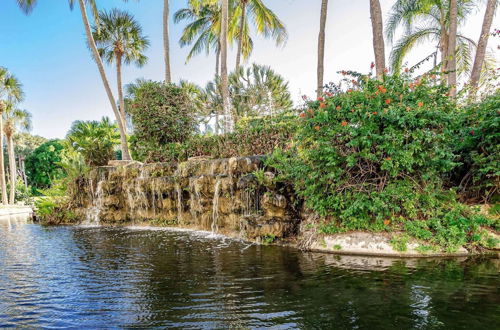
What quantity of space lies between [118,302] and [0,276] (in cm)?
278

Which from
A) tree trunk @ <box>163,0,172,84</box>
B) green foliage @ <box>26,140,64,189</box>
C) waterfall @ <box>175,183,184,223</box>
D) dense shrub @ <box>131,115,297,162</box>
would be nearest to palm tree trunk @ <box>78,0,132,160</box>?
dense shrub @ <box>131,115,297,162</box>

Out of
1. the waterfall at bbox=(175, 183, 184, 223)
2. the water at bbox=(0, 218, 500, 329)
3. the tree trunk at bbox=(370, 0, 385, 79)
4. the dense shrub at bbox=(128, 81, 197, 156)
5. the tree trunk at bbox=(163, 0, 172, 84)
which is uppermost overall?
the tree trunk at bbox=(163, 0, 172, 84)

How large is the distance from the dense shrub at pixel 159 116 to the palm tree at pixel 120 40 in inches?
269

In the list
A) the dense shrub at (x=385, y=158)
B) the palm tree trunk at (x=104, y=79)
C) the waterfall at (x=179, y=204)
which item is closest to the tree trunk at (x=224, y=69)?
the waterfall at (x=179, y=204)

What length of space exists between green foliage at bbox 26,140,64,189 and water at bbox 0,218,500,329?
135 feet

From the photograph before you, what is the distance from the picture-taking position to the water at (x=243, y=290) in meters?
3.50

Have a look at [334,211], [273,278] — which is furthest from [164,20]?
[273,278]

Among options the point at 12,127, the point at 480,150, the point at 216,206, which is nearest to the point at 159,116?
the point at 216,206

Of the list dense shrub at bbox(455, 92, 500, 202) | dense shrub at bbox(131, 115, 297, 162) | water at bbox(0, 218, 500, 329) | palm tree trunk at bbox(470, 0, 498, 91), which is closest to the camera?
water at bbox(0, 218, 500, 329)

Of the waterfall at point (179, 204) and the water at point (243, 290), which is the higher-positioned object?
the waterfall at point (179, 204)

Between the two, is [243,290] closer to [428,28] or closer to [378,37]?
[378,37]

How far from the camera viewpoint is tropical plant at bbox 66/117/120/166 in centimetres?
1620

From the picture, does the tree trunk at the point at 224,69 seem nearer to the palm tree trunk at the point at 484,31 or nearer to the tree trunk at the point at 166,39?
the tree trunk at the point at 166,39

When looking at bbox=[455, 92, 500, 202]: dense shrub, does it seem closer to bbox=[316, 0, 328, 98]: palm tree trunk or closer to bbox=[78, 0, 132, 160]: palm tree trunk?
bbox=[316, 0, 328, 98]: palm tree trunk
